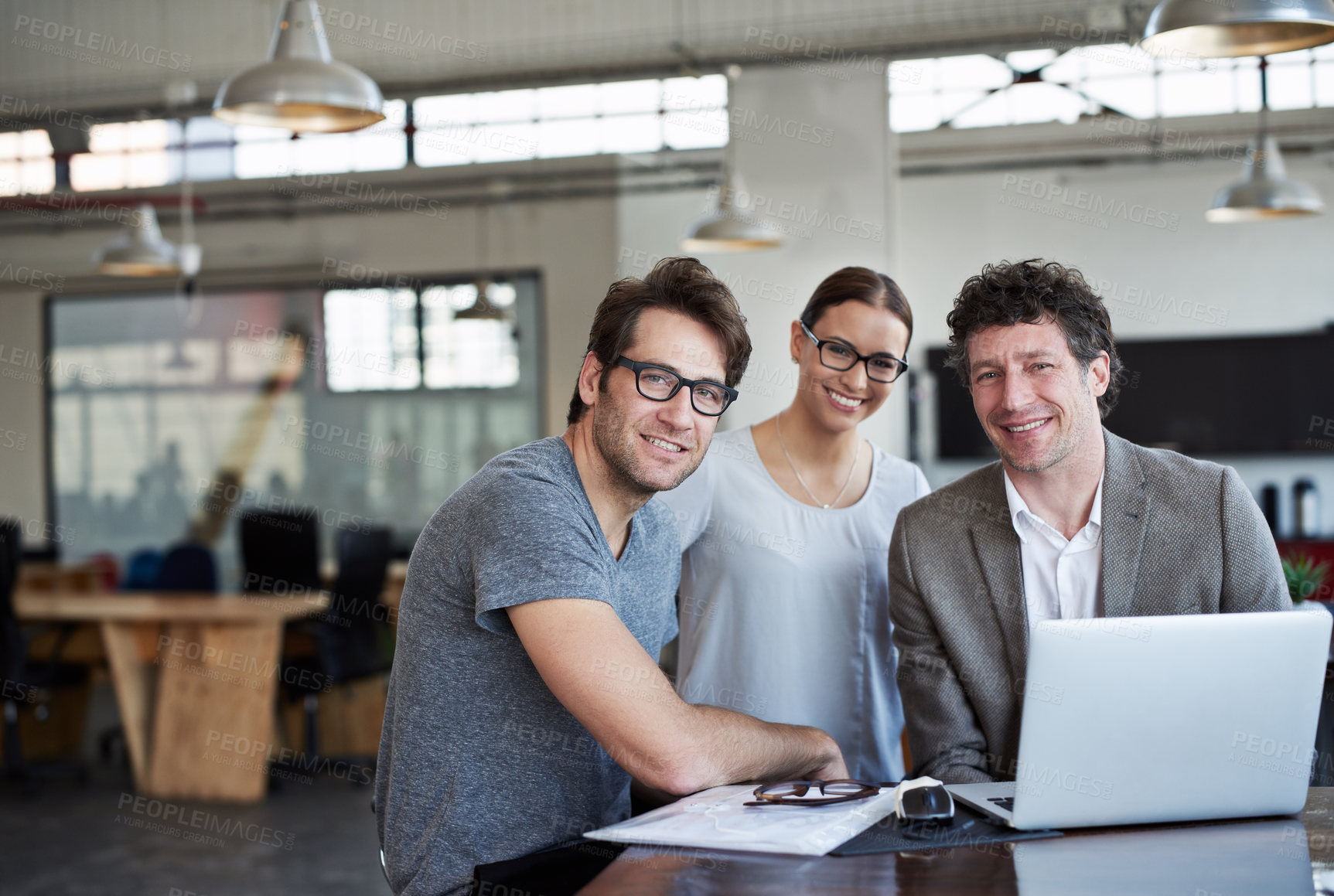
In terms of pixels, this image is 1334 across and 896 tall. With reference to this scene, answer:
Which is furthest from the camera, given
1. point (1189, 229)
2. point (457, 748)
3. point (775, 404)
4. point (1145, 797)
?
point (1189, 229)

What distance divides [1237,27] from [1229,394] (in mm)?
6834

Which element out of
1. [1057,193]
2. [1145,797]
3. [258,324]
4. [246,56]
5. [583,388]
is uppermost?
[246,56]

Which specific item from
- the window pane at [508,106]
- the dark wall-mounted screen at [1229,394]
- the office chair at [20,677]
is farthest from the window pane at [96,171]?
the dark wall-mounted screen at [1229,394]

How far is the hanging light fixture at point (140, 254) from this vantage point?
6.50m

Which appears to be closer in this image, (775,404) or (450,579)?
(450,579)

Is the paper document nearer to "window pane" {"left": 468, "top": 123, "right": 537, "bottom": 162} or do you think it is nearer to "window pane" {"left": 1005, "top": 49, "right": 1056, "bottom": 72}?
"window pane" {"left": 1005, "top": 49, "right": 1056, "bottom": 72}

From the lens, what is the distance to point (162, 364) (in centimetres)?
1093

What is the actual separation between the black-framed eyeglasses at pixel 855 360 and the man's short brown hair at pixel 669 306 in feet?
1.63

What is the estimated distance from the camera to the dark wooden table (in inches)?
52.8

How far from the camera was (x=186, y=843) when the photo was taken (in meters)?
4.88

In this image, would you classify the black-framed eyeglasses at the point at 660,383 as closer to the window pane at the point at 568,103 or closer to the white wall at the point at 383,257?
the white wall at the point at 383,257

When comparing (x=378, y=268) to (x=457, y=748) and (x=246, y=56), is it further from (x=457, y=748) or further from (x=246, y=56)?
(x=457, y=748)

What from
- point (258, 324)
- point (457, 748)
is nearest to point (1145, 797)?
point (457, 748)

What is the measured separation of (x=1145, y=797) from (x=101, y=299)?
11.4 metres
